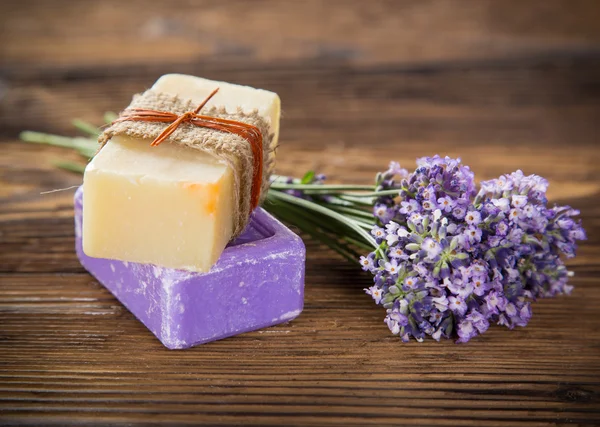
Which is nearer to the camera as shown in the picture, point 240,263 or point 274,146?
point 240,263

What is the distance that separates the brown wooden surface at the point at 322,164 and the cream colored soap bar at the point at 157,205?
0.15m

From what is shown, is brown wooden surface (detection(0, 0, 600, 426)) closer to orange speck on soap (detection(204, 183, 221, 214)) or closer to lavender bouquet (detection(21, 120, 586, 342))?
lavender bouquet (detection(21, 120, 586, 342))

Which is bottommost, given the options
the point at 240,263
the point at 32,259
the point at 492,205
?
the point at 32,259

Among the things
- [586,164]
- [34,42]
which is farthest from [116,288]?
[34,42]

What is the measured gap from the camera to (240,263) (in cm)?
118

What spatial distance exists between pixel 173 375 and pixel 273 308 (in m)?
0.18

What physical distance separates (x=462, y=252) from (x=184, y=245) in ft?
1.19

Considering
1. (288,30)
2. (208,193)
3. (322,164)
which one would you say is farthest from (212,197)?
(288,30)

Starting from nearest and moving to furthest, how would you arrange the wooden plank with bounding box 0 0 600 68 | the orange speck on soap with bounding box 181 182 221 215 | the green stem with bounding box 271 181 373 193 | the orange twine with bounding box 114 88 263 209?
the orange speck on soap with bounding box 181 182 221 215 < the orange twine with bounding box 114 88 263 209 < the green stem with bounding box 271 181 373 193 < the wooden plank with bounding box 0 0 600 68

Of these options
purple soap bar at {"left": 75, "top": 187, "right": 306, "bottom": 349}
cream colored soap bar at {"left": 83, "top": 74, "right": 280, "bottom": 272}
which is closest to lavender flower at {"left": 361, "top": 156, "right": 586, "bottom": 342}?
purple soap bar at {"left": 75, "top": 187, "right": 306, "bottom": 349}

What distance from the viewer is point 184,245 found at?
1123 millimetres

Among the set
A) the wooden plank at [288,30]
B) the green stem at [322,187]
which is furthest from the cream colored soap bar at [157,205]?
the wooden plank at [288,30]

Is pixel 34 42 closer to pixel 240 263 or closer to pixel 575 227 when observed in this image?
pixel 240 263

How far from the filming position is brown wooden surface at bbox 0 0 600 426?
1110 millimetres
